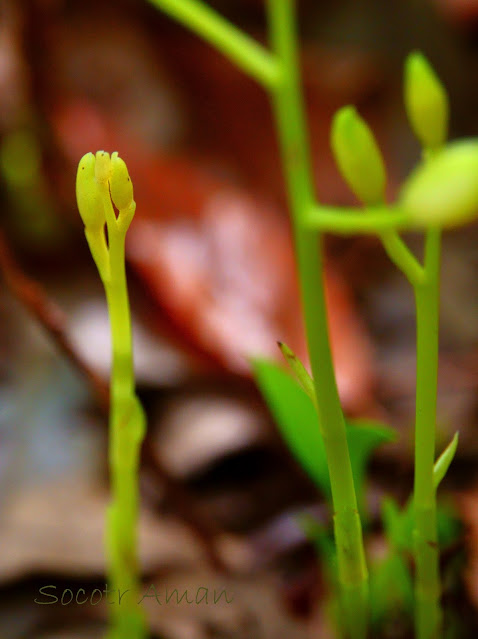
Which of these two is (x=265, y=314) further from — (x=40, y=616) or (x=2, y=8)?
(x=2, y=8)

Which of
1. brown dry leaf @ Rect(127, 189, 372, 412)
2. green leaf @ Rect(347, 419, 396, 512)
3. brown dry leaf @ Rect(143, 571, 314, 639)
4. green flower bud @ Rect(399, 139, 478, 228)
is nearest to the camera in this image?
green flower bud @ Rect(399, 139, 478, 228)

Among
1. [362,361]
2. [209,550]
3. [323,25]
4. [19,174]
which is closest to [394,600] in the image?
[209,550]

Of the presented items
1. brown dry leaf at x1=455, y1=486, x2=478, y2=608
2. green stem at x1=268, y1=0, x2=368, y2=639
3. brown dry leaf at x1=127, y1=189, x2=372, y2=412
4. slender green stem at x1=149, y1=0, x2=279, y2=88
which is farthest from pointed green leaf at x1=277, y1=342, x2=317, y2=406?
brown dry leaf at x1=127, y1=189, x2=372, y2=412

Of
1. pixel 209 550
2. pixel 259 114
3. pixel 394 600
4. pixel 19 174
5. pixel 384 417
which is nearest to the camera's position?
pixel 394 600

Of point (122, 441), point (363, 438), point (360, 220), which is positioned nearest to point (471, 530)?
point (363, 438)

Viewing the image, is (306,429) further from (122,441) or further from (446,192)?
(446,192)

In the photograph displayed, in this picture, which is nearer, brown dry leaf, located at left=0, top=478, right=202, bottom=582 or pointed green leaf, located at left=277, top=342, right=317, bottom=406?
pointed green leaf, located at left=277, top=342, right=317, bottom=406

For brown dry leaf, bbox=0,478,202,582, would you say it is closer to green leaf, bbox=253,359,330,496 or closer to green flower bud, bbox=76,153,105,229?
green leaf, bbox=253,359,330,496
